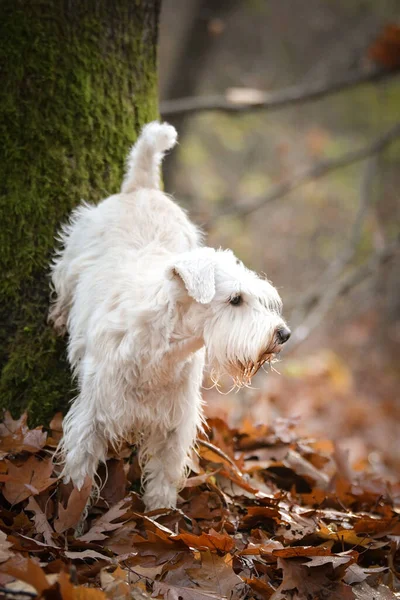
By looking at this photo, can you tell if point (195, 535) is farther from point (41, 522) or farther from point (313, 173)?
point (313, 173)

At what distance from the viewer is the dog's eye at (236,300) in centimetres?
322

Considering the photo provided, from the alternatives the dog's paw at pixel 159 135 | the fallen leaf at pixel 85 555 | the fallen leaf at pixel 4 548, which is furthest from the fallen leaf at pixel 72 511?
the dog's paw at pixel 159 135

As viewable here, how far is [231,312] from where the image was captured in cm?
320

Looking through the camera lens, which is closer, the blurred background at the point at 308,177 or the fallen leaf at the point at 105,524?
the fallen leaf at the point at 105,524

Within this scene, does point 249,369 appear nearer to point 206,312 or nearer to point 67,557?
point 206,312

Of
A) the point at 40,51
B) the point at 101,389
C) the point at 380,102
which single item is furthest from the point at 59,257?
the point at 380,102

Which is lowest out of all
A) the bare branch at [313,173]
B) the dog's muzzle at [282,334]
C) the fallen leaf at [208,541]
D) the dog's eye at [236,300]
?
the fallen leaf at [208,541]

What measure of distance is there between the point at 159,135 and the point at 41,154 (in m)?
0.75

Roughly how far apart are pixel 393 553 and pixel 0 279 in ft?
9.04

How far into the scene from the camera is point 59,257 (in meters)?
3.91

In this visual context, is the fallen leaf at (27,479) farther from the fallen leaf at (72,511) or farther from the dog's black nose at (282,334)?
the dog's black nose at (282,334)

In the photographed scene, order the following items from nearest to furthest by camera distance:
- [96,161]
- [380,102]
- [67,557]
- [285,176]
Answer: [67,557]
[96,161]
[380,102]
[285,176]

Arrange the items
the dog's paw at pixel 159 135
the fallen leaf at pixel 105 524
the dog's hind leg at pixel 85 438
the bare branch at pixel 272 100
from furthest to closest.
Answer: the bare branch at pixel 272 100 < the dog's paw at pixel 159 135 < the dog's hind leg at pixel 85 438 < the fallen leaf at pixel 105 524

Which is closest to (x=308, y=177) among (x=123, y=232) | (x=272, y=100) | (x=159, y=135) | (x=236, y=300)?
(x=272, y=100)
